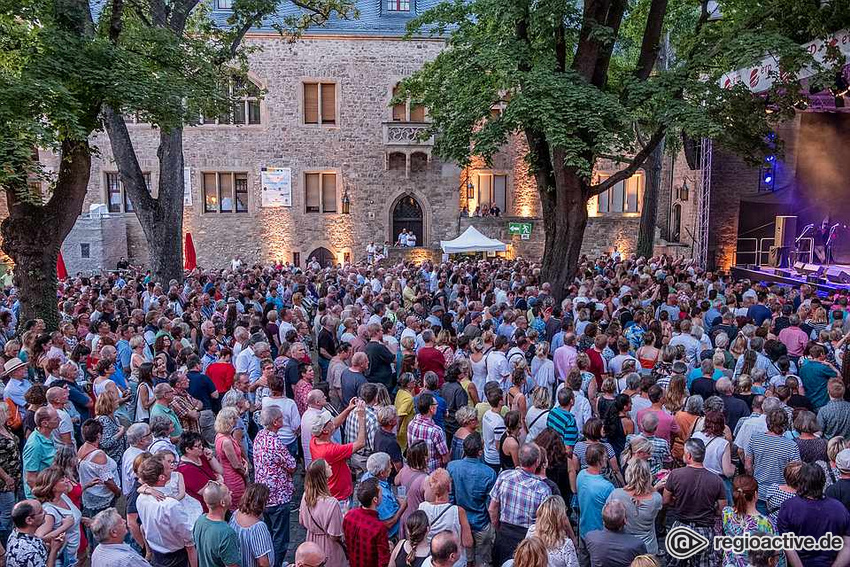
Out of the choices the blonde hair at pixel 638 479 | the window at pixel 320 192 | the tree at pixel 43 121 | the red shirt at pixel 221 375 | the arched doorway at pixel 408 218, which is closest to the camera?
the blonde hair at pixel 638 479

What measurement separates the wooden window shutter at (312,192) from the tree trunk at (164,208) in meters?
10.3

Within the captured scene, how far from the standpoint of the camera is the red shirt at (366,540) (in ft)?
14.5

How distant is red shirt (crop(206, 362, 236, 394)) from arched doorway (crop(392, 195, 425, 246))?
1986 cm

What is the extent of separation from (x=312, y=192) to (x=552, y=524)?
24073mm

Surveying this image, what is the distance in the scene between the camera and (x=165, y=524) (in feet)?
14.8

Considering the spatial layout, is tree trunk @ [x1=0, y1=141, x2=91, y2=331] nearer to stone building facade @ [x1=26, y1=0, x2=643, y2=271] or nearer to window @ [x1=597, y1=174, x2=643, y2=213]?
stone building facade @ [x1=26, y1=0, x2=643, y2=271]

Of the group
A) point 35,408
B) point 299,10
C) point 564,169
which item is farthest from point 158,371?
point 299,10

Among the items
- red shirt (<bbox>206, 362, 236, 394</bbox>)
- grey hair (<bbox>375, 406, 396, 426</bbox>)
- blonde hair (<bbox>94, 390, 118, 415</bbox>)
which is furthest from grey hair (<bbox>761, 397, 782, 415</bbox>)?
blonde hair (<bbox>94, 390, 118, 415</bbox>)

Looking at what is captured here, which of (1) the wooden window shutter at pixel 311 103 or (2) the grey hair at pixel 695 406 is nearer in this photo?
(2) the grey hair at pixel 695 406

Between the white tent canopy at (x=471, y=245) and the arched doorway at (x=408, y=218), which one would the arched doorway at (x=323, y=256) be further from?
the white tent canopy at (x=471, y=245)

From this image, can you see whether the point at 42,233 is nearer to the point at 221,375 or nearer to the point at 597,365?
the point at 221,375

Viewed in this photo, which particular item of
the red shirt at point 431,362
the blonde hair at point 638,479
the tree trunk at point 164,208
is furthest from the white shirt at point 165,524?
the tree trunk at point 164,208

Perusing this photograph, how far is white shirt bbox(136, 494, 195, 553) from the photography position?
4.49 metres

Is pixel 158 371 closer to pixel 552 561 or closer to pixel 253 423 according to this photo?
pixel 253 423
